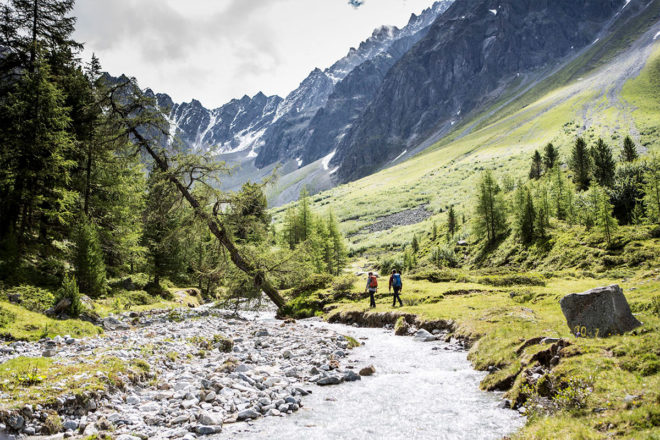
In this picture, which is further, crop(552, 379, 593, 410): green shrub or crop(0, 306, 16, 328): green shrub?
crop(0, 306, 16, 328): green shrub

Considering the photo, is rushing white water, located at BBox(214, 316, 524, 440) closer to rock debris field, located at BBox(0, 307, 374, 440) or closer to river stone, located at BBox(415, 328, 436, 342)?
rock debris field, located at BBox(0, 307, 374, 440)

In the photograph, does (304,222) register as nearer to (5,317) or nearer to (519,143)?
(5,317)

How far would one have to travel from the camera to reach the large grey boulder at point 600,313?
914 centimetres

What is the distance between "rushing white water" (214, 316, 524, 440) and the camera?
7.67m

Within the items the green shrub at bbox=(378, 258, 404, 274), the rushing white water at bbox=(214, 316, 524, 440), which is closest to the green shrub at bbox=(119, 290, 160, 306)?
the rushing white water at bbox=(214, 316, 524, 440)

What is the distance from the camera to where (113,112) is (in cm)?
2214

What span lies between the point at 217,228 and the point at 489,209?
41.9m

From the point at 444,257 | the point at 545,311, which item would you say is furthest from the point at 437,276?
the point at 444,257

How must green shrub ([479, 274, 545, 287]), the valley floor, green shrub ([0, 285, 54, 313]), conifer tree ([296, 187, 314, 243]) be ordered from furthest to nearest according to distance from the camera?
conifer tree ([296, 187, 314, 243]) → green shrub ([479, 274, 545, 287]) → green shrub ([0, 285, 54, 313]) → the valley floor

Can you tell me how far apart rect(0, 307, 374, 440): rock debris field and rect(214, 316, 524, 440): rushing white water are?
555 millimetres

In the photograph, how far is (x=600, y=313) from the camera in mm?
9531

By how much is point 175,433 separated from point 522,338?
428 inches

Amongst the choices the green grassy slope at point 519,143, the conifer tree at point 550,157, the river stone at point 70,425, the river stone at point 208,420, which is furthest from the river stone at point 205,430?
the green grassy slope at point 519,143

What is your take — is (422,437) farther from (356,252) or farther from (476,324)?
(356,252)
